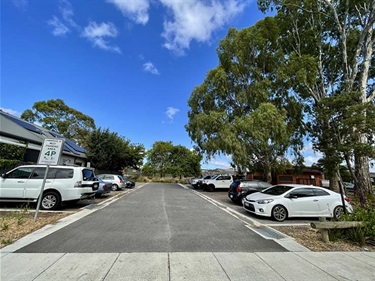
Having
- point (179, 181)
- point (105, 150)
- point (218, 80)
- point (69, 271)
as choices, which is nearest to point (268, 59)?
point (218, 80)

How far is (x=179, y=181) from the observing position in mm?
46594

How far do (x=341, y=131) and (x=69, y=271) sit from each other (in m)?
13.7

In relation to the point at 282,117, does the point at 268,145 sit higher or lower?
lower

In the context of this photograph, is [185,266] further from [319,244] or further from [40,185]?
[40,185]

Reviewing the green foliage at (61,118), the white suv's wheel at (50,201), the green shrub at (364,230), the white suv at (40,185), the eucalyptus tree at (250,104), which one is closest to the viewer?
Result: the green shrub at (364,230)

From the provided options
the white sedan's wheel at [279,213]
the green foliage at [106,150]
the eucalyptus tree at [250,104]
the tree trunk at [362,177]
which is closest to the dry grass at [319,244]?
the white sedan's wheel at [279,213]

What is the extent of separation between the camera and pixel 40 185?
9.48 metres

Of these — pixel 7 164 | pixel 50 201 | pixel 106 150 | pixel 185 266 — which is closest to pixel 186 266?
pixel 185 266

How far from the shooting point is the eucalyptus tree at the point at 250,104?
18.4m

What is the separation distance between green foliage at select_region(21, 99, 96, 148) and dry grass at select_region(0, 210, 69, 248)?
3499 centimetres

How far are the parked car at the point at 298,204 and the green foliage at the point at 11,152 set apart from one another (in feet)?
48.9

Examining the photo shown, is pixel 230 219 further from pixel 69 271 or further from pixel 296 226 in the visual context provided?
pixel 69 271

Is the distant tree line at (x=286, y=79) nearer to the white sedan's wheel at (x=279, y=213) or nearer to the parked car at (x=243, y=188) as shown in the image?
the parked car at (x=243, y=188)

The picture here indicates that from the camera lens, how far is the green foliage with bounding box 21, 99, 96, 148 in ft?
128
